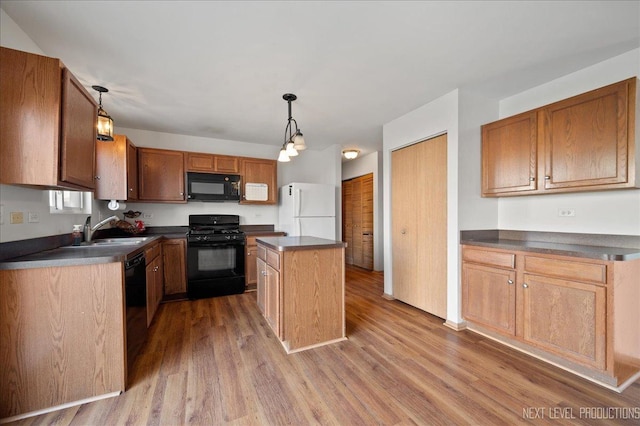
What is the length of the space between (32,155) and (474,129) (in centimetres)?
358

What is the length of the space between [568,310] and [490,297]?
1.83 feet

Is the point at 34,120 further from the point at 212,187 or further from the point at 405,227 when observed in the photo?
the point at 405,227

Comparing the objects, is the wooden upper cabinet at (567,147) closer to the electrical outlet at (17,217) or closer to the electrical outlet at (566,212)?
the electrical outlet at (566,212)

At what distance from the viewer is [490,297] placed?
240 cm

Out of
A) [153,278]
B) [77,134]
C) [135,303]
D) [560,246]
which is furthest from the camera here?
[153,278]

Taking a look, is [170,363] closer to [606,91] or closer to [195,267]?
[195,267]

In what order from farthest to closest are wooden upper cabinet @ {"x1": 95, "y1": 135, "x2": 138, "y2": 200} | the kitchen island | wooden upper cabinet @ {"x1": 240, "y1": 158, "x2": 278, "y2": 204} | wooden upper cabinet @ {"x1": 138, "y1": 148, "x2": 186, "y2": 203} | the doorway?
the doorway < wooden upper cabinet @ {"x1": 240, "y1": 158, "x2": 278, "y2": 204} < wooden upper cabinet @ {"x1": 138, "y1": 148, "x2": 186, "y2": 203} < wooden upper cabinet @ {"x1": 95, "y1": 135, "x2": 138, "y2": 200} < the kitchen island

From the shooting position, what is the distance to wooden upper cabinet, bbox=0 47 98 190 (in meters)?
1.46

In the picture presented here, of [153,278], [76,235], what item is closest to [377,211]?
[153,278]

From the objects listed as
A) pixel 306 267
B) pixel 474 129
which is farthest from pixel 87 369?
pixel 474 129

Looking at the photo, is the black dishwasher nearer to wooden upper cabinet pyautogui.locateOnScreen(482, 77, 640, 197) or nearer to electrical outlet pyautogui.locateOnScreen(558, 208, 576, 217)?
wooden upper cabinet pyautogui.locateOnScreen(482, 77, 640, 197)

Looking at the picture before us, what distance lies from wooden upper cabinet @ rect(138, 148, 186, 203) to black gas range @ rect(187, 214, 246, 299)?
609 mm

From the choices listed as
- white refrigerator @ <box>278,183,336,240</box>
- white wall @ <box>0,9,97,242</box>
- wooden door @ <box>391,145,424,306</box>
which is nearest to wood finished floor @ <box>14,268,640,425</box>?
wooden door @ <box>391,145,424,306</box>

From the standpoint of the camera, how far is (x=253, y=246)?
404 centimetres
